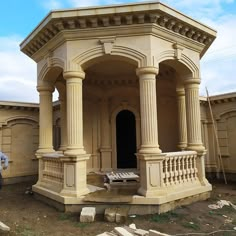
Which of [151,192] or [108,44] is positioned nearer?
[151,192]

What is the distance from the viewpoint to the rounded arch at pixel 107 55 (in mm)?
6399

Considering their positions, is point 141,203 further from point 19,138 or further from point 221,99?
point 19,138

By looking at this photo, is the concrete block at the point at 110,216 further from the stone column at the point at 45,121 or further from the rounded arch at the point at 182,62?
the rounded arch at the point at 182,62

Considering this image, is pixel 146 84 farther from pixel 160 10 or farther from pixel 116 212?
pixel 116 212

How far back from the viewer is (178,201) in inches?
250

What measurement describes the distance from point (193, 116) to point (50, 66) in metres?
4.64

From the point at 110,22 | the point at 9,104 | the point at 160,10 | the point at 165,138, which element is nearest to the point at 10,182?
the point at 9,104

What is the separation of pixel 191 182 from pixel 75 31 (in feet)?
17.4

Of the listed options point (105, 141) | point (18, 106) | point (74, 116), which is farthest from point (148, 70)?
point (18, 106)

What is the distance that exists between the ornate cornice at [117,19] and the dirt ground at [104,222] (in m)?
4.75

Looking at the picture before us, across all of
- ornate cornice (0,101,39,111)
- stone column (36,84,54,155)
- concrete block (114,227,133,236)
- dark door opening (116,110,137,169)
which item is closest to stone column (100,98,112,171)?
dark door opening (116,110,137,169)

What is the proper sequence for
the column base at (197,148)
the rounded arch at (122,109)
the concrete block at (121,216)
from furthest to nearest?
the rounded arch at (122,109), the column base at (197,148), the concrete block at (121,216)

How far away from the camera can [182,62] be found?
7.21 meters

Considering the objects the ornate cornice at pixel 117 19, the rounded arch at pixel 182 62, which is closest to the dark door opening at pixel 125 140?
the rounded arch at pixel 182 62
